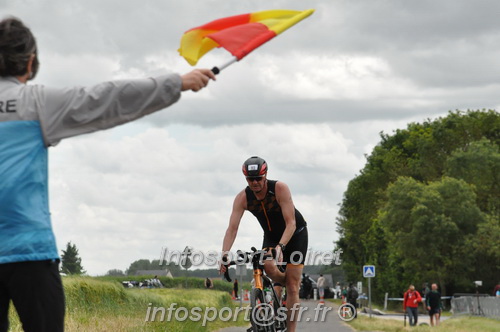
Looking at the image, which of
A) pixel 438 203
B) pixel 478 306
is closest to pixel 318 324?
pixel 478 306

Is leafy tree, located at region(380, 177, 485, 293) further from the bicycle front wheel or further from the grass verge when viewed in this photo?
the bicycle front wheel

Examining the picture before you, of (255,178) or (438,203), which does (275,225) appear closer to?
(255,178)

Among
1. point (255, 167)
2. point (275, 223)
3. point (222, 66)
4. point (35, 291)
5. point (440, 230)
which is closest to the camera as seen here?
point (35, 291)

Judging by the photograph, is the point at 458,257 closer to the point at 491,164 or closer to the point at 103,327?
the point at 491,164

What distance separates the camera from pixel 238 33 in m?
5.20

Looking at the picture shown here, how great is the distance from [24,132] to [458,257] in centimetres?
6515

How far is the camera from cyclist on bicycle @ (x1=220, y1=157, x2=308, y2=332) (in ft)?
30.5

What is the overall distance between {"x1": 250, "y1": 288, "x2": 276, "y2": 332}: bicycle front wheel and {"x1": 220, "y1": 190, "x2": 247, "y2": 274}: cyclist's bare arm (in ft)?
2.13

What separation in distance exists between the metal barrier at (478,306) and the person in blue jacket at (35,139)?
1420 inches

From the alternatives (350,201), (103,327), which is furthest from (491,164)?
(103,327)

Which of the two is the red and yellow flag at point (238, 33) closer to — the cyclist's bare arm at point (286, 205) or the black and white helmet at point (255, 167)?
the black and white helmet at point (255, 167)

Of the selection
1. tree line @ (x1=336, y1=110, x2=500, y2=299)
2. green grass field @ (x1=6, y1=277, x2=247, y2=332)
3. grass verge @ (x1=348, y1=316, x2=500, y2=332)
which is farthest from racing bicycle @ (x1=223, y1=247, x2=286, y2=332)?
tree line @ (x1=336, y1=110, x2=500, y2=299)

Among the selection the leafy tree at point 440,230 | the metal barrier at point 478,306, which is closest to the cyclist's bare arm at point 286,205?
the metal barrier at point 478,306

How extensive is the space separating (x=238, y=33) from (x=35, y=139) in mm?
1521
